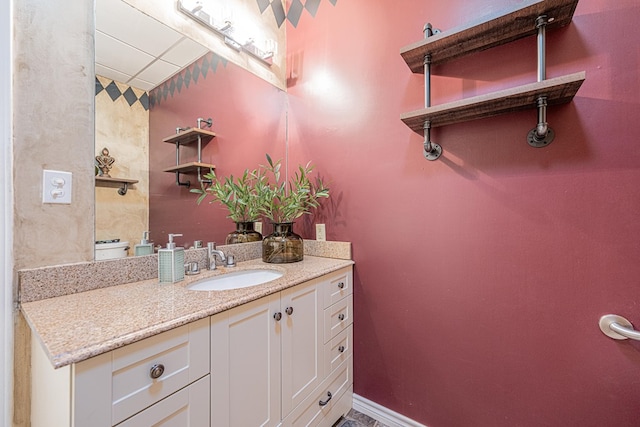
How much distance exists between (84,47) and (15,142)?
409mm

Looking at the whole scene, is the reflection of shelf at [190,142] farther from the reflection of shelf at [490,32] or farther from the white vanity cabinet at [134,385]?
the reflection of shelf at [490,32]

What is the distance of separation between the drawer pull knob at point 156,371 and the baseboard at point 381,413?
122cm

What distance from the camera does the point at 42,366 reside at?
28.4 inches

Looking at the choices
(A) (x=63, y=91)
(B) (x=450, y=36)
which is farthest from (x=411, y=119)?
(A) (x=63, y=91)

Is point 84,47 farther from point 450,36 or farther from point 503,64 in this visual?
point 503,64

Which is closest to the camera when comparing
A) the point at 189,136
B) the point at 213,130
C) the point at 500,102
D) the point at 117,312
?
the point at 117,312

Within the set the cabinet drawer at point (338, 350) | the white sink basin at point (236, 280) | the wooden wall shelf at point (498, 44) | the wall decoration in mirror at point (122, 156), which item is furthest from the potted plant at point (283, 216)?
the wooden wall shelf at point (498, 44)

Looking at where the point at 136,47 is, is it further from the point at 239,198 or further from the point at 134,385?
A: the point at 134,385

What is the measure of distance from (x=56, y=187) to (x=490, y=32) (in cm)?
167

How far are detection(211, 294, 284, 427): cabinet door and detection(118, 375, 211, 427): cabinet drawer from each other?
29 millimetres

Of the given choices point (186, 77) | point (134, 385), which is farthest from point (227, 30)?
point (134, 385)

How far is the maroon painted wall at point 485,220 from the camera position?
92cm

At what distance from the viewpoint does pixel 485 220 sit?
115cm

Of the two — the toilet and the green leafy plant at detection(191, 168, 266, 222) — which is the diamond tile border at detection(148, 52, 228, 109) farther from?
the toilet
